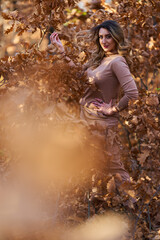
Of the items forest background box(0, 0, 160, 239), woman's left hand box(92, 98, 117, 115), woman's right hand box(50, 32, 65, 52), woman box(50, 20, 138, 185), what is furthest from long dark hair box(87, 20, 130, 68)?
woman's right hand box(50, 32, 65, 52)

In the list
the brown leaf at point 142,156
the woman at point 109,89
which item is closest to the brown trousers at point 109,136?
the woman at point 109,89

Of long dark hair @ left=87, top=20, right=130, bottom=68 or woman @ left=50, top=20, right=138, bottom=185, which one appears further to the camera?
long dark hair @ left=87, top=20, right=130, bottom=68

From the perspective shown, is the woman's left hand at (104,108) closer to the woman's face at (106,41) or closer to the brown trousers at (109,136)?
the brown trousers at (109,136)

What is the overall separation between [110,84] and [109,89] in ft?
0.19

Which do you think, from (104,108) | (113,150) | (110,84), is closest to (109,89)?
(110,84)

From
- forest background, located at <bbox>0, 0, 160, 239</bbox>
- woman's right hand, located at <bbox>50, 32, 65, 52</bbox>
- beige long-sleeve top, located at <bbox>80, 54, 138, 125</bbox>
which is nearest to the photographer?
forest background, located at <bbox>0, 0, 160, 239</bbox>

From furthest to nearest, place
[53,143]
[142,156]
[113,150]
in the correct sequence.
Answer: [113,150], [142,156], [53,143]

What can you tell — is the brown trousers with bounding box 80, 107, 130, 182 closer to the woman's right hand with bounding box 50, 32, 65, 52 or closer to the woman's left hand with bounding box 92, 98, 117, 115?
the woman's left hand with bounding box 92, 98, 117, 115

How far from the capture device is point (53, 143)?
9.82ft

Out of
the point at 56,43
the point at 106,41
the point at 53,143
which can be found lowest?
the point at 53,143

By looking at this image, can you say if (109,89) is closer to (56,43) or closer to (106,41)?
(106,41)

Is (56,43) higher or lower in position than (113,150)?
higher

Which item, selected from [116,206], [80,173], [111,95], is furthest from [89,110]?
[116,206]

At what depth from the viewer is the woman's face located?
3.32 m
